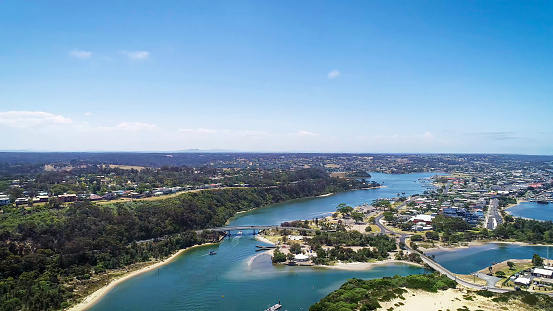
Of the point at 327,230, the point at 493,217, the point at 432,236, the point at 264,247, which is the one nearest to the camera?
the point at 264,247

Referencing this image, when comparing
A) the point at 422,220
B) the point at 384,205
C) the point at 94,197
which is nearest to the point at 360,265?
the point at 422,220

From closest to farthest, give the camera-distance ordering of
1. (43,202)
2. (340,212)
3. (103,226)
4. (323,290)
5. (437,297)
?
1. (437,297)
2. (323,290)
3. (103,226)
4. (43,202)
5. (340,212)

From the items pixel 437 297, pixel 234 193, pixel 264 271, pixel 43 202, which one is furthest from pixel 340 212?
pixel 43 202

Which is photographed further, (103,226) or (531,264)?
(103,226)

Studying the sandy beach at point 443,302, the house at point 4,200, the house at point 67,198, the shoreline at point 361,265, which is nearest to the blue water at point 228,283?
the shoreline at point 361,265

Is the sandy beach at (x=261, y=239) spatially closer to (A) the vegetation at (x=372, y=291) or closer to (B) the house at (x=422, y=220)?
(A) the vegetation at (x=372, y=291)

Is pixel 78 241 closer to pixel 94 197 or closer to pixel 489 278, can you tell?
pixel 94 197

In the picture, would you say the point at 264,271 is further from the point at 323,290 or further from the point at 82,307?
the point at 82,307
